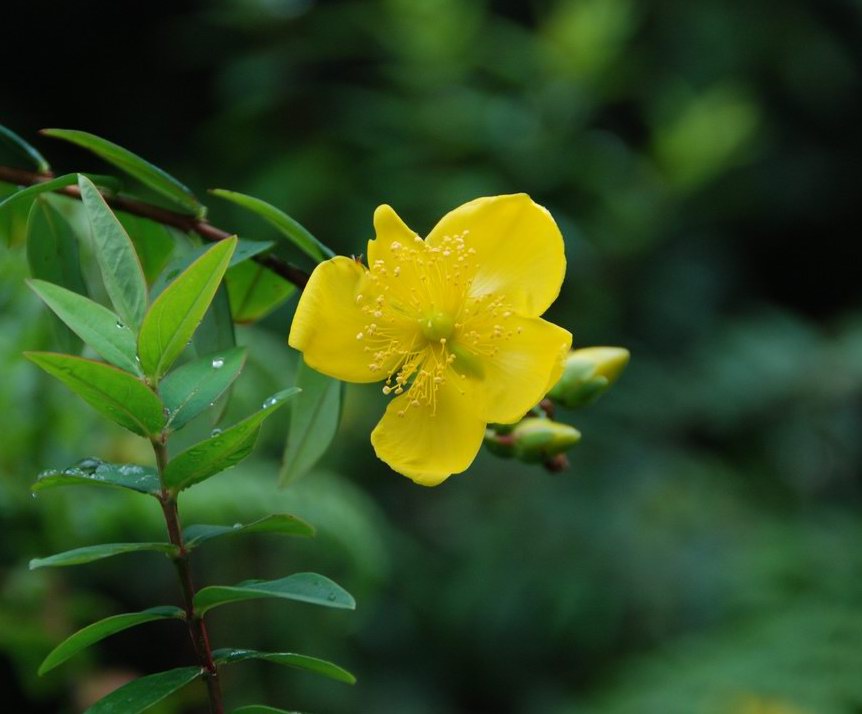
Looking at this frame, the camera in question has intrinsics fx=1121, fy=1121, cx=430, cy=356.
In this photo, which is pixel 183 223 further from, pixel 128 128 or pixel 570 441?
pixel 128 128

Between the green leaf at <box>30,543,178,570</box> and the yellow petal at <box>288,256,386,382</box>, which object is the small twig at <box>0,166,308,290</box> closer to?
the yellow petal at <box>288,256,386,382</box>

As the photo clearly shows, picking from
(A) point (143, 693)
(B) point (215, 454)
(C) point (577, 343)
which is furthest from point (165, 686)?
(C) point (577, 343)

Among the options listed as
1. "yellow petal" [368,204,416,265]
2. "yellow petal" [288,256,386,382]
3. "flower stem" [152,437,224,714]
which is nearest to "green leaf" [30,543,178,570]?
"flower stem" [152,437,224,714]

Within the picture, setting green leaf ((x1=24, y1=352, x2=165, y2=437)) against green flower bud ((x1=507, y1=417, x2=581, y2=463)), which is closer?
green leaf ((x1=24, y1=352, x2=165, y2=437))

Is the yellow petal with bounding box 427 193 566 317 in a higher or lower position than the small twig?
higher

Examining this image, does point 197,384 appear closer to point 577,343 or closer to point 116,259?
point 116,259

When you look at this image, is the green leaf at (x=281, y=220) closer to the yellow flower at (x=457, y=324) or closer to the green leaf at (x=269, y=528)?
the yellow flower at (x=457, y=324)
